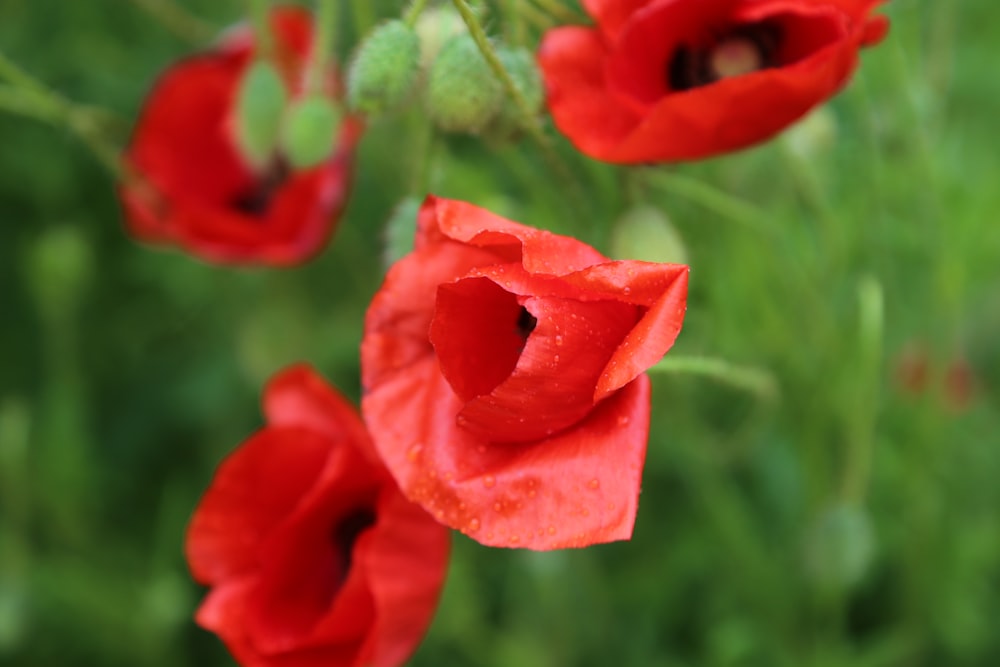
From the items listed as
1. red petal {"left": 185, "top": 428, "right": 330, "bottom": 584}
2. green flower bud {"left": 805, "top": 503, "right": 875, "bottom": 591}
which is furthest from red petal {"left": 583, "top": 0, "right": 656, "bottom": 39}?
green flower bud {"left": 805, "top": 503, "right": 875, "bottom": 591}

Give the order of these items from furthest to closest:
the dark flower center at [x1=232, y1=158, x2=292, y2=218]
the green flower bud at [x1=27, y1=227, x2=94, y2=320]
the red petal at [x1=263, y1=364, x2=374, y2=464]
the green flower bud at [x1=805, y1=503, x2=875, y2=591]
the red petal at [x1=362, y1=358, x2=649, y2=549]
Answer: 1. the dark flower center at [x1=232, y1=158, x2=292, y2=218]
2. the green flower bud at [x1=27, y1=227, x2=94, y2=320]
3. the green flower bud at [x1=805, y1=503, x2=875, y2=591]
4. the red petal at [x1=263, y1=364, x2=374, y2=464]
5. the red petal at [x1=362, y1=358, x2=649, y2=549]

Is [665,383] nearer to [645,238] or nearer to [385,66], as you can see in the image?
[645,238]

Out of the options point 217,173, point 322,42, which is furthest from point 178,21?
point 322,42

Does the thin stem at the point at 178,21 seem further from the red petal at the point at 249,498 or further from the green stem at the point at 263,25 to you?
the red petal at the point at 249,498

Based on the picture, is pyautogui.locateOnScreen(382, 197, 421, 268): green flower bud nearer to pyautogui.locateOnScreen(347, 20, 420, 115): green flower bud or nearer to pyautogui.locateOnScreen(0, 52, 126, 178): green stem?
pyautogui.locateOnScreen(347, 20, 420, 115): green flower bud

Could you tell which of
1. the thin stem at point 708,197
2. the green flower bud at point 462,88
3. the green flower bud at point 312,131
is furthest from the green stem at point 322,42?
the thin stem at point 708,197
